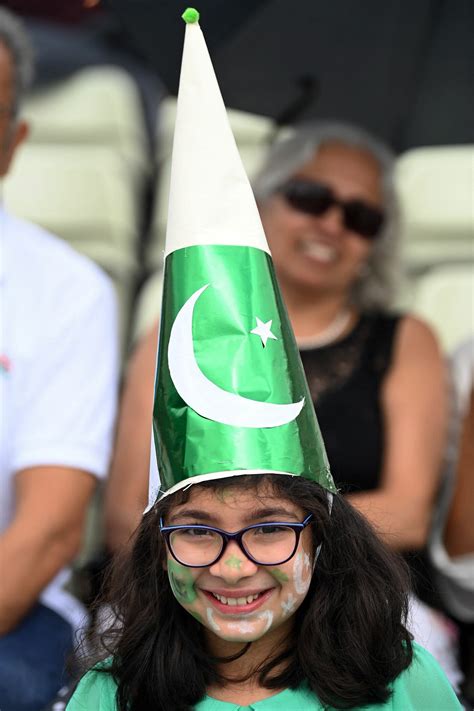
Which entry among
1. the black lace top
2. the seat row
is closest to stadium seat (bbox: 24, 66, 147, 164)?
the seat row

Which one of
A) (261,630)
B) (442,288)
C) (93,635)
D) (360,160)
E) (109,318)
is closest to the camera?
(261,630)

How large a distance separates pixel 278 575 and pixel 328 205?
1.60 m

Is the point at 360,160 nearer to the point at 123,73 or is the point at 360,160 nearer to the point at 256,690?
the point at 123,73

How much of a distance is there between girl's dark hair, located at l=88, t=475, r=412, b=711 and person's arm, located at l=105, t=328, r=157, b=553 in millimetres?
836

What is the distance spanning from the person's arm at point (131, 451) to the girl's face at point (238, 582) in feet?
3.22

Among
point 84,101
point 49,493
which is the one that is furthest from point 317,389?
point 84,101

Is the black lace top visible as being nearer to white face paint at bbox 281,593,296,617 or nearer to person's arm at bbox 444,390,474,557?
person's arm at bbox 444,390,474,557

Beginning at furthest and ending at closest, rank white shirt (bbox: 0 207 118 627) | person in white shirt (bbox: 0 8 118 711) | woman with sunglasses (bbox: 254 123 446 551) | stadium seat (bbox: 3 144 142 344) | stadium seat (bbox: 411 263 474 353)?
stadium seat (bbox: 3 144 142 344) < stadium seat (bbox: 411 263 474 353) < woman with sunglasses (bbox: 254 123 446 551) < white shirt (bbox: 0 207 118 627) < person in white shirt (bbox: 0 8 118 711)

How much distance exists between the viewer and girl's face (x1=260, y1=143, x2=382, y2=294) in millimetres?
2979

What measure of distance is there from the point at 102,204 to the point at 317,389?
121 cm

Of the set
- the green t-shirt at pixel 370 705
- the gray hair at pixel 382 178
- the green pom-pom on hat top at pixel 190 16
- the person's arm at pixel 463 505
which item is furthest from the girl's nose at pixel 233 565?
the gray hair at pixel 382 178

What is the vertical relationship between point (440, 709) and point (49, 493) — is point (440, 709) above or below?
below

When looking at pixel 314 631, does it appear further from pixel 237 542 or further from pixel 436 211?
pixel 436 211

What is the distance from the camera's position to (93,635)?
177 centimetres
